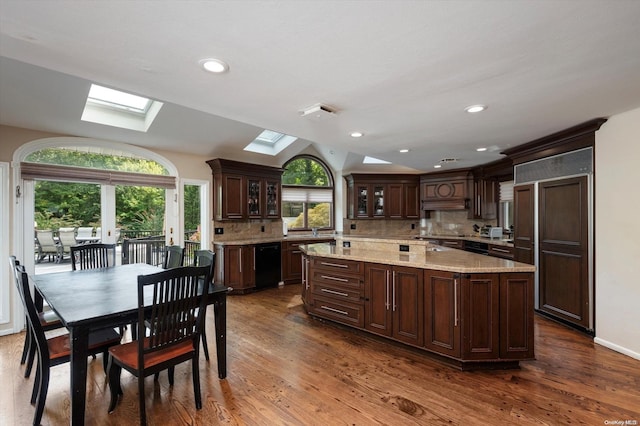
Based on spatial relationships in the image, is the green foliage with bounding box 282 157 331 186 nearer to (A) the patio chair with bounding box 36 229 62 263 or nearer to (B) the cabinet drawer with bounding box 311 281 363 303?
(B) the cabinet drawer with bounding box 311 281 363 303

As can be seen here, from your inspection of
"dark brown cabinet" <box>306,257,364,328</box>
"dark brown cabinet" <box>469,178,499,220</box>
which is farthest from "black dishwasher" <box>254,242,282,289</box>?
"dark brown cabinet" <box>469,178,499,220</box>

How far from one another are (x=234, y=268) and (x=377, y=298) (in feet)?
9.36

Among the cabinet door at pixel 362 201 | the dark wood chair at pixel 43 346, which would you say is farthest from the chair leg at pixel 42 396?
the cabinet door at pixel 362 201

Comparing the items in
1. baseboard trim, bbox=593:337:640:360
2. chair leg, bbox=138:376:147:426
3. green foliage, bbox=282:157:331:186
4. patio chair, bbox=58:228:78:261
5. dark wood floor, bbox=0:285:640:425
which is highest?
green foliage, bbox=282:157:331:186

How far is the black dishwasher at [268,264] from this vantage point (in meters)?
5.34

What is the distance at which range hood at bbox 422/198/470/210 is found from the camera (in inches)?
242

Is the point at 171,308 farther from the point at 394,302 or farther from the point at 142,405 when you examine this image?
the point at 394,302

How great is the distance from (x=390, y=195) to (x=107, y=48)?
5.85 metres

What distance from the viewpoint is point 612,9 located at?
1418 millimetres

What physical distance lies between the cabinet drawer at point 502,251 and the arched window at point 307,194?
342 cm

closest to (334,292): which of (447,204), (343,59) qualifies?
(343,59)

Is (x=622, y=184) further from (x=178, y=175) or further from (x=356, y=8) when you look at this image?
(x=178, y=175)

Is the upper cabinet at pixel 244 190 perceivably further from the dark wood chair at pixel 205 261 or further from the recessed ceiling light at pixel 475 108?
the recessed ceiling light at pixel 475 108

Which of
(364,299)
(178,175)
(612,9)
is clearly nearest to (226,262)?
(178,175)
